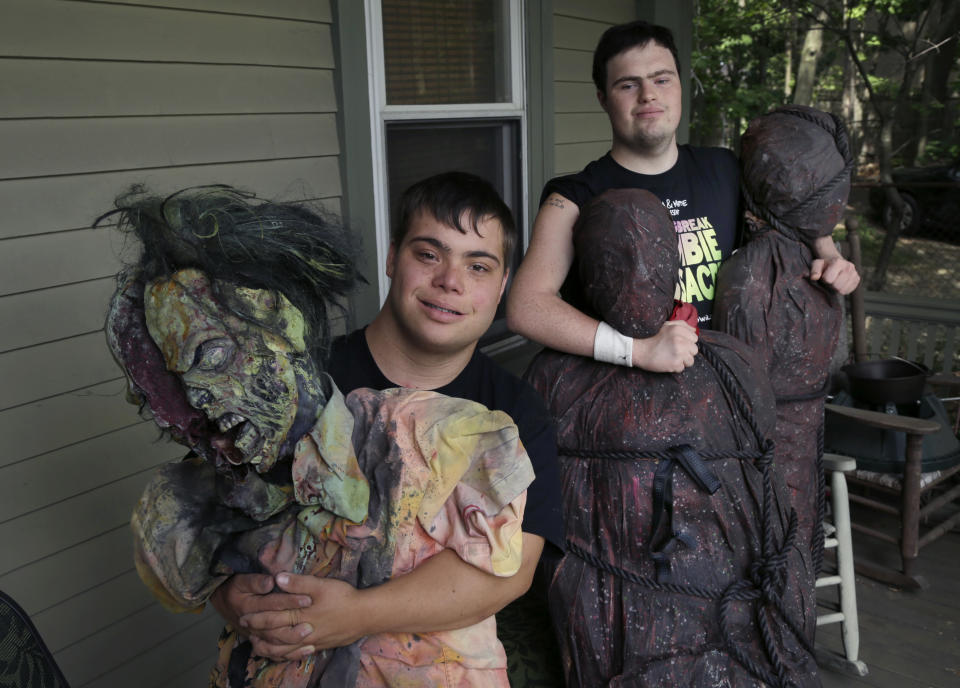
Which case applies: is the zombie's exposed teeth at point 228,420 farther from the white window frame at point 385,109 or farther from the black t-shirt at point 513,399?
A: the white window frame at point 385,109

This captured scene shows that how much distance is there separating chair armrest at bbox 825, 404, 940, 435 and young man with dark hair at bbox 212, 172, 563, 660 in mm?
2438

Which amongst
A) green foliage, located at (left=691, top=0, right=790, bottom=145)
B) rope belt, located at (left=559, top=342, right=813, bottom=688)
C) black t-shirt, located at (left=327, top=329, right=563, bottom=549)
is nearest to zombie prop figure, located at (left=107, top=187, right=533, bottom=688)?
black t-shirt, located at (left=327, top=329, right=563, bottom=549)

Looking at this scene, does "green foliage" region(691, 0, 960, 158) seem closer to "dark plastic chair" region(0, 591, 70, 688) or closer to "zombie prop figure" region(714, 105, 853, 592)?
"zombie prop figure" region(714, 105, 853, 592)

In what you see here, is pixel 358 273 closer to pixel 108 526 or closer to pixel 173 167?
pixel 173 167

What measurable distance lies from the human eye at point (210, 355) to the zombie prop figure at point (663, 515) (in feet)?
2.68

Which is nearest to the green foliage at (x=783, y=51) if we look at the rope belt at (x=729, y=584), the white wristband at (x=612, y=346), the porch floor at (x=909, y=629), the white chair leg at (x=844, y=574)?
the porch floor at (x=909, y=629)

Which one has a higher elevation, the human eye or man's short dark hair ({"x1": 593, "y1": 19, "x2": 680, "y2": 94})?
man's short dark hair ({"x1": 593, "y1": 19, "x2": 680, "y2": 94})

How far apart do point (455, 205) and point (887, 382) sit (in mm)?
2986

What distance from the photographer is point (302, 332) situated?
1158 millimetres

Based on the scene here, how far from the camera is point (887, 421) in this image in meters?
3.41

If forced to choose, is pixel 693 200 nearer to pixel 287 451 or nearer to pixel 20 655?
pixel 287 451

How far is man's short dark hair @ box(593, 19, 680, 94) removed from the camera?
1998 mm

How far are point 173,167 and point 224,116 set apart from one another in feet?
0.80

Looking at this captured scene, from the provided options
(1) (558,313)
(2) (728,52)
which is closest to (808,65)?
(2) (728,52)
